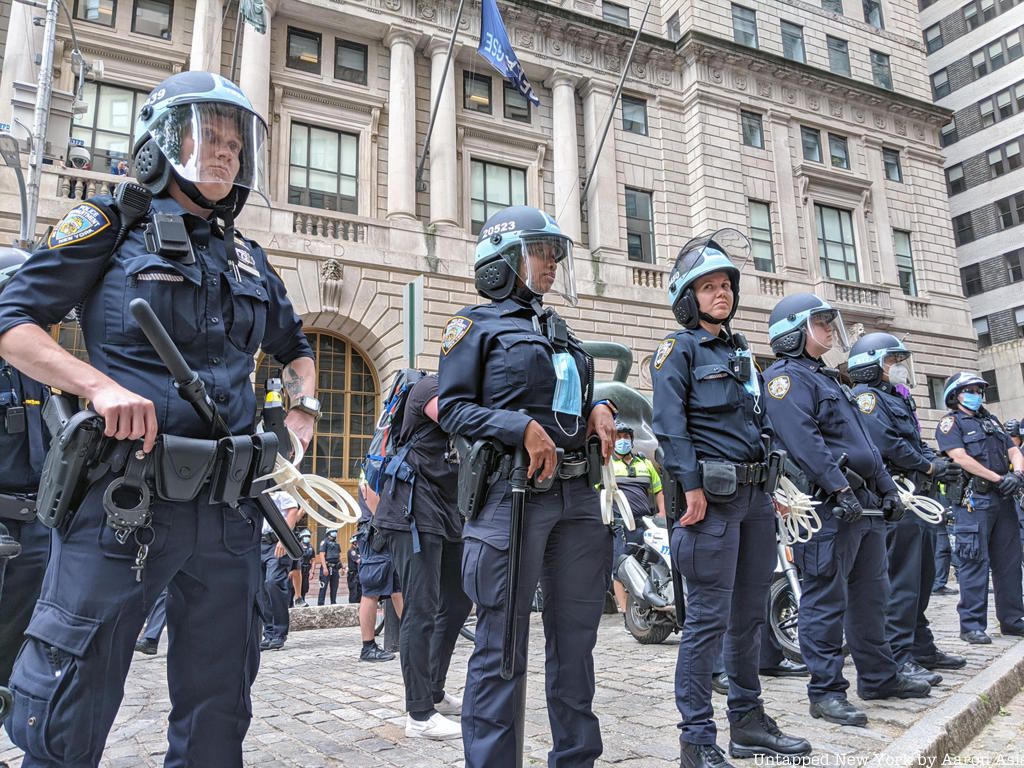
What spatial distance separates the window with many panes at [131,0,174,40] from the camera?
17562 mm

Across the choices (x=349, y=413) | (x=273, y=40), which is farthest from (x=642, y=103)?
(x=349, y=413)

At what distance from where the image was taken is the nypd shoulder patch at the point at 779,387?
4648mm

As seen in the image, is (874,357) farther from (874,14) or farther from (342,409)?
(874,14)

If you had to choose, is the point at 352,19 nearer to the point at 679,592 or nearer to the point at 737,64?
the point at 737,64

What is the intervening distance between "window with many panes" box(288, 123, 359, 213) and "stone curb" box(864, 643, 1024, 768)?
54.0 ft

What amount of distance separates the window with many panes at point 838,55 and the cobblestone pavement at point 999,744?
2655cm

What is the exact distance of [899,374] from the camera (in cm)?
645

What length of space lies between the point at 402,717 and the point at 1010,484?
559 centimetres

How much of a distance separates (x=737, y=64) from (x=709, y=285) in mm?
22165

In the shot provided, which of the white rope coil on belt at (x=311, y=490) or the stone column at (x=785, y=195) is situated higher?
the stone column at (x=785, y=195)

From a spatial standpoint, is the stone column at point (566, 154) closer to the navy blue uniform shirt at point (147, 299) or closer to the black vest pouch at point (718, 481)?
the black vest pouch at point (718, 481)

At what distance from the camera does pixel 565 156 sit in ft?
68.8

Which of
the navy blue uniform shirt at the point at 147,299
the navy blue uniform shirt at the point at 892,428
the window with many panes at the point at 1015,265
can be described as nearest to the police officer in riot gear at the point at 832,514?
the navy blue uniform shirt at the point at 892,428

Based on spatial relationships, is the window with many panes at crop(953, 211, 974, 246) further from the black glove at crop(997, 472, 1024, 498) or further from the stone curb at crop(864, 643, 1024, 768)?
the stone curb at crop(864, 643, 1024, 768)
